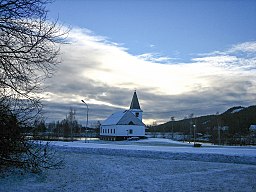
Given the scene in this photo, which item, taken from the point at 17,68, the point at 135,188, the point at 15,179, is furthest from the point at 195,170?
the point at 17,68

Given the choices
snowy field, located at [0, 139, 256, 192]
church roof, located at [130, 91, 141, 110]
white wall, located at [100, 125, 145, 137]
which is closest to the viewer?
snowy field, located at [0, 139, 256, 192]

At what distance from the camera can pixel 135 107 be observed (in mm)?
90125

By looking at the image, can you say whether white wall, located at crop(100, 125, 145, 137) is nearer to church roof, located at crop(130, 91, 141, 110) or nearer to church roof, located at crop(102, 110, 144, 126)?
church roof, located at crop(102, 110, 144, 126)

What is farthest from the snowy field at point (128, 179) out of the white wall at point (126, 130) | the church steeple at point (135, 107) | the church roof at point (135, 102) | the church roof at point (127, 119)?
the church roof at point (135, 102)

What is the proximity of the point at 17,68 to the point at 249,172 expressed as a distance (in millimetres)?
13473

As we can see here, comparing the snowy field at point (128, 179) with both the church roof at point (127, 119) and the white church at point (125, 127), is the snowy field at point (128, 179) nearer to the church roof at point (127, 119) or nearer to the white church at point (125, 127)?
the white church at point (125, 127)

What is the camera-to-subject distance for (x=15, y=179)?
13258 millimetres

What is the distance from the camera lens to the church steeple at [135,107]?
8888cm

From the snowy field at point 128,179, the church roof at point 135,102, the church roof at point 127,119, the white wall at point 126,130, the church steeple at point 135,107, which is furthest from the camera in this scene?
the church roof at point 135,102

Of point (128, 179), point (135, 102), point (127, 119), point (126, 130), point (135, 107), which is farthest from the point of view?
point (135, 102)

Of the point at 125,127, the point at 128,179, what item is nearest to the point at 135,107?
the point at 125,127

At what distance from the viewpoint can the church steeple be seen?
88875 mm

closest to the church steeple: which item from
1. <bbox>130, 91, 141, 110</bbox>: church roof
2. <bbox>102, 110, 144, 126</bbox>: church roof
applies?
<bbox>130, 91, 141, 110</bbox>: church roof

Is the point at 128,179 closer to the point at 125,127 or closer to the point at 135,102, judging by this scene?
the point at 125,127
